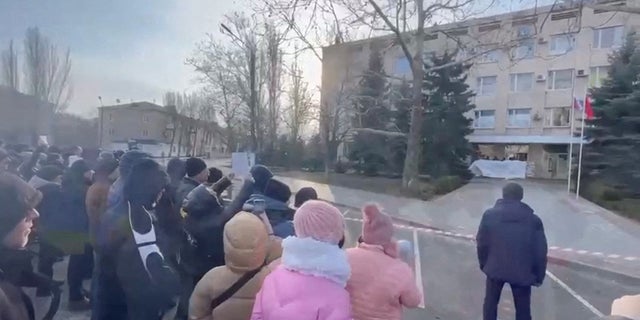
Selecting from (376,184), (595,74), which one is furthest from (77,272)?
(595,74)

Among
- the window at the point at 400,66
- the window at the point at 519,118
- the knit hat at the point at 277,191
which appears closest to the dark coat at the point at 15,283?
the knit hat at the point at 277,191

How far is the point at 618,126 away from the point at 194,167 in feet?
81.1

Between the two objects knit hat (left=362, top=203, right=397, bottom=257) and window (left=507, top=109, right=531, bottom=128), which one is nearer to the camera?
knit hat (left=362, top=203, right=397, bottom=257)

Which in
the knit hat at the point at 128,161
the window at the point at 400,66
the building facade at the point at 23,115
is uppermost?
the window at the point at 400,66

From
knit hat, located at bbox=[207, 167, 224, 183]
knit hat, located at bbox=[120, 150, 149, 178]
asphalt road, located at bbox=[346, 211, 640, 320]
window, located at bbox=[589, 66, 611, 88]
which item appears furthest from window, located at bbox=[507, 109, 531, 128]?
knit hat, located at bbox=[120, 150, 149, 178]

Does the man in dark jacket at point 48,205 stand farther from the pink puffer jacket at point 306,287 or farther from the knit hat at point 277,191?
the pink puffer jacket at point 306,287

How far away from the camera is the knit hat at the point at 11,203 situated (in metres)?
2.21

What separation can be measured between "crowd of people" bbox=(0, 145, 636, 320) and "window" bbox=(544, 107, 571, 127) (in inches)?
1483

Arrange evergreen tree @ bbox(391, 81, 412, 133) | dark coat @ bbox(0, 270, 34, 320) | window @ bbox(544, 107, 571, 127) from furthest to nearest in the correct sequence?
window @ bbox(544, 107, 571, 127) < evergreen tree @ bbox(391, 81, 412, 133) < dark coat @ bbox(0, 270, 34, 320)

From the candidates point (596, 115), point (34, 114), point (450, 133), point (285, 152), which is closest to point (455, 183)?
point (450, 133)

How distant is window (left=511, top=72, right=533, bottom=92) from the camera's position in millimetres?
40753

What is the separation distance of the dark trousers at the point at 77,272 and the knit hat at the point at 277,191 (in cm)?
272

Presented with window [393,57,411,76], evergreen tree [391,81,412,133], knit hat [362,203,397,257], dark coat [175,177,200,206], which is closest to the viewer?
knit hat [362,203,397,257]

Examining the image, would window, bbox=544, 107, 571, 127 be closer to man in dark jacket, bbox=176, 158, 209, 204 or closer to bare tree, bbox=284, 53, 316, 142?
bare tree, bbox=284, 53, 316, 142
